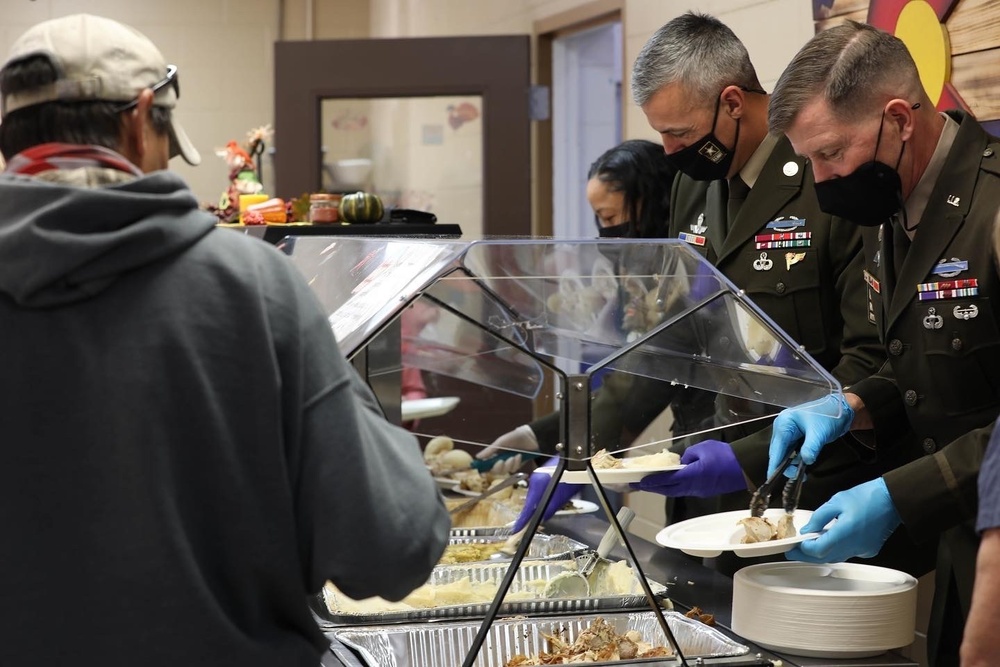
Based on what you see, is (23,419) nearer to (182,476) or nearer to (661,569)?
(182,476)

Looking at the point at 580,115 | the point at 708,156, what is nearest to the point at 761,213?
the point at 708,156

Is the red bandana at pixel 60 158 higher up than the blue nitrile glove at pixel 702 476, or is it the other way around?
the red bandana at pixel 60 158

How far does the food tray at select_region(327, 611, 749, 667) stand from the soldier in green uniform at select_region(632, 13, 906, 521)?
56 centimetres

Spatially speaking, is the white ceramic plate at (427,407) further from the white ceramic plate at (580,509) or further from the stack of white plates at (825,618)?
the stack of white plates at (825,618)

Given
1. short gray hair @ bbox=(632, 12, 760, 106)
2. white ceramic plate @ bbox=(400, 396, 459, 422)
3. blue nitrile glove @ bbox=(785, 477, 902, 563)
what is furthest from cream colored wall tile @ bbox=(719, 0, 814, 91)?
blue nitrile glove @ bbox=(785, 477, 902, 563)

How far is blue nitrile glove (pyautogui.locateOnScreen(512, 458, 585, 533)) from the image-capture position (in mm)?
2172

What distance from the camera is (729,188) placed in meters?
2.54

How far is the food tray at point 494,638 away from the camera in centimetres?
169

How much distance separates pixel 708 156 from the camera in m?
2.45

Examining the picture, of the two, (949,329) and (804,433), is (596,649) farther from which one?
(949,329)

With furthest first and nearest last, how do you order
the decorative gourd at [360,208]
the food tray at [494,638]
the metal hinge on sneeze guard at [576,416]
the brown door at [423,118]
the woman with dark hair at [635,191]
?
the brown door at [423,118] < the decorative gourd at [360,208] < the woman with dark hair at [635,191] < the food tray at [494,638] < the metal hinge on sneeze guard at [576,416]

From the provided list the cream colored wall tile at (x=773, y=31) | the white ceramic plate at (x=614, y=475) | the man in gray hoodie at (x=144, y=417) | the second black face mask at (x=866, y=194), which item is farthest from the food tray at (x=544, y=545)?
the cream colored wall tile at (x=773, y=31)

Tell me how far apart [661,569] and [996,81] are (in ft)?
4.12

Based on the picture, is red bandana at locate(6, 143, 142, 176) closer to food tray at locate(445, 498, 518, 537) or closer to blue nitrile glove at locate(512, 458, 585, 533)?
blue nitrile glove at locate(512, 458, 585, 533)
